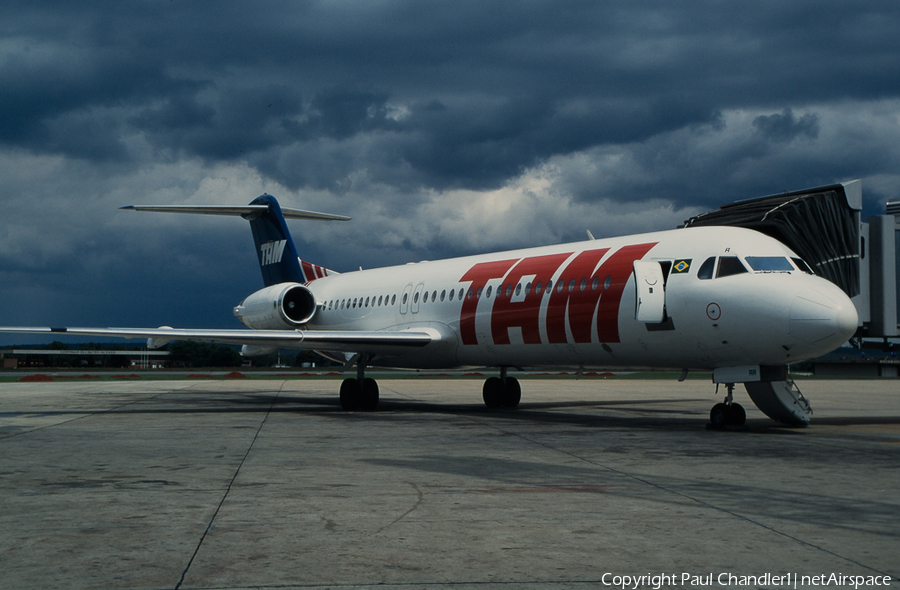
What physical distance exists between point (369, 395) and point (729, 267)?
9669 millimetres

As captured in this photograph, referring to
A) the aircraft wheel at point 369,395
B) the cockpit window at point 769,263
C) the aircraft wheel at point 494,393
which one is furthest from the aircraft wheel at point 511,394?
the cockpit window at point 769,263

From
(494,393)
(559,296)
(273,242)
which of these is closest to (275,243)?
(273,242)

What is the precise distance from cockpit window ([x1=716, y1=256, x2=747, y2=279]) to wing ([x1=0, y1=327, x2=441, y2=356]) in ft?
24.7

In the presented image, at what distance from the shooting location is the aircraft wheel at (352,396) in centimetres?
1969

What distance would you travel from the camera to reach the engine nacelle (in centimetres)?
2311

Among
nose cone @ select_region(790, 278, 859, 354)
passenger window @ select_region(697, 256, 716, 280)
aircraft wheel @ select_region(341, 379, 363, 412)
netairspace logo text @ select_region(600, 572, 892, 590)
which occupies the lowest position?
aircraft wheel @ select_region(341, 379, 363, 412)

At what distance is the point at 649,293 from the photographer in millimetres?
13609

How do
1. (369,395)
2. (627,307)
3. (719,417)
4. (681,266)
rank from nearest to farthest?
(719,417) → (681,266) → (627,307) → (369,395)

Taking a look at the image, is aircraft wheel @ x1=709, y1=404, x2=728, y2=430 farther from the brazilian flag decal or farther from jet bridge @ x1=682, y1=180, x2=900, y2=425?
jet bridge @ x1=682, y1=180, x2=900, y2=425

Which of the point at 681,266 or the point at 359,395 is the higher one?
the point at 681,266

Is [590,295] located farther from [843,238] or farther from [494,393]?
[494,393]

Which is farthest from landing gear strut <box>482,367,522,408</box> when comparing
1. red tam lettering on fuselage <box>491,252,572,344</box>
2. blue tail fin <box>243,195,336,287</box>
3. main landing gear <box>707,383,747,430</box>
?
blue tail fin <box>243,195,336,287</box>

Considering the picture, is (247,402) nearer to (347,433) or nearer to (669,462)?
(347,433)

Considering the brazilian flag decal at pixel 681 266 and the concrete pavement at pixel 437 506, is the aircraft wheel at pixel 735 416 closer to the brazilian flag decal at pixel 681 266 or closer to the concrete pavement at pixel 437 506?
the concrete pavement at pixel 437 506
